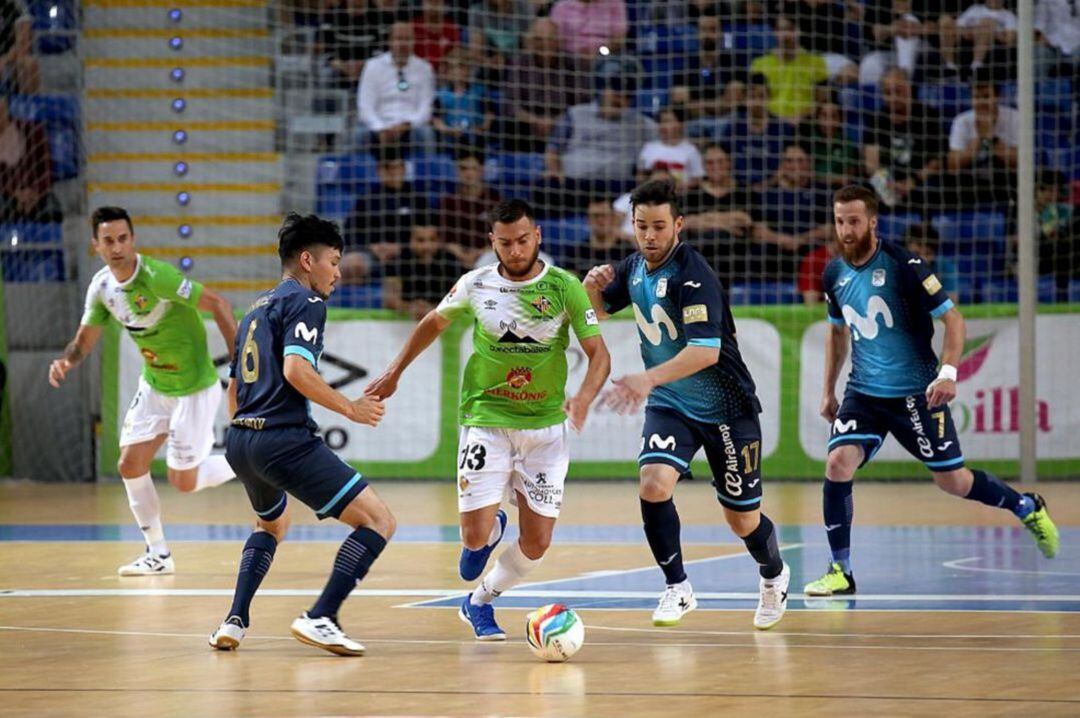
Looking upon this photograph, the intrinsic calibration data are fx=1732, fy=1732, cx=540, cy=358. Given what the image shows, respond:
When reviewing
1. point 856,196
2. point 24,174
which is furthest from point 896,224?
point 24,174

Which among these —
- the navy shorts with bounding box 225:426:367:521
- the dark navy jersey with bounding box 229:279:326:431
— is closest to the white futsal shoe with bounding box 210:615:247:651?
the navy shorts with bounding box 225:426:367:521

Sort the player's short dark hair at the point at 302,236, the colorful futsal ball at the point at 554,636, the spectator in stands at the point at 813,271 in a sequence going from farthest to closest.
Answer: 1. the spectator in stands at the point at 813,271
2. the player's short dark hair at the point at 302,236
3. the colorful futsal ball at the point at 554,636

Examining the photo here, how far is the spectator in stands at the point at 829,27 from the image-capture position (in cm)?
1911

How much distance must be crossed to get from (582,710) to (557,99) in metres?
14.0

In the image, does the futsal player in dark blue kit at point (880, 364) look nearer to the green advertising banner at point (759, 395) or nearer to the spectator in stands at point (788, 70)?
the green advertising banner at point (759, 395)

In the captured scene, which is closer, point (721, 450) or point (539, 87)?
point (721, 450)

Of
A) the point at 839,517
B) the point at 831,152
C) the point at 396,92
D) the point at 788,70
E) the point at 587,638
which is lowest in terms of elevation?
the point at 587,638

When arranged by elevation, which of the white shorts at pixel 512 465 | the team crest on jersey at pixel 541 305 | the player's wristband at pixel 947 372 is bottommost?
the white shorts at pixel 512 465

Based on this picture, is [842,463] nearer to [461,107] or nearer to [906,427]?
→ [906,427]

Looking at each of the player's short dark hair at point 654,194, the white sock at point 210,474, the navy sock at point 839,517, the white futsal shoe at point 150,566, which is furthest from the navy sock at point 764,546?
the white sock at point 210,474

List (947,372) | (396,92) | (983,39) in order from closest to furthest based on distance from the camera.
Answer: (947,372) < (983,39) < (396,92)

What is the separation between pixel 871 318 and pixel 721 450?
2048mm

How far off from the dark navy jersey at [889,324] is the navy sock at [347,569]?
3.62m

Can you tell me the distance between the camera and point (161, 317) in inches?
460
